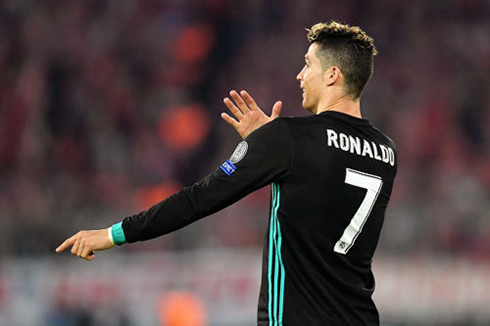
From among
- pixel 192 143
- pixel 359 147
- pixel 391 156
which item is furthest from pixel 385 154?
pixel 192 143

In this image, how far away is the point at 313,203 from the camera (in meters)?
3.16

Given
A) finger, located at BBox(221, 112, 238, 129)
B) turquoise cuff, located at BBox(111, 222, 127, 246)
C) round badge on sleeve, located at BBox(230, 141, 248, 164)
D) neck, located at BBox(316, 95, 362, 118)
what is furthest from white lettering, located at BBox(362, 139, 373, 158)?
turquoise cuff, located at BBox(111, 222, 127, 246)

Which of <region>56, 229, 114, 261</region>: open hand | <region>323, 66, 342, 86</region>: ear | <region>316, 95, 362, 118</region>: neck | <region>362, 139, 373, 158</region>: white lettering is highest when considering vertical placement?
<region>323, 66, 342, 86</region>: ear

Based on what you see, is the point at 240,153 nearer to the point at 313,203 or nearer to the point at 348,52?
the point at 313,203

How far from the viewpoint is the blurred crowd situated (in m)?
9.31

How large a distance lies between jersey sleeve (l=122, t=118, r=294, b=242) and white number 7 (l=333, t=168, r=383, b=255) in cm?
27

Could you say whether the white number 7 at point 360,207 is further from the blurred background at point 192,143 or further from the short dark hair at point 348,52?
the blurred background at point 192,143

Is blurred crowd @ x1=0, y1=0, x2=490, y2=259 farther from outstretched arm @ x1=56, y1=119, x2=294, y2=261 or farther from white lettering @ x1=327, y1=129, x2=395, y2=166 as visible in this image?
outstretched arm @ x1=56, y1=119, x2=294, y2=261

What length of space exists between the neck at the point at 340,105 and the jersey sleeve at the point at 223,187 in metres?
0.29

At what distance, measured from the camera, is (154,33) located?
12820 mm

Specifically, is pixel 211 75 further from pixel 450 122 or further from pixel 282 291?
pixel 282 291

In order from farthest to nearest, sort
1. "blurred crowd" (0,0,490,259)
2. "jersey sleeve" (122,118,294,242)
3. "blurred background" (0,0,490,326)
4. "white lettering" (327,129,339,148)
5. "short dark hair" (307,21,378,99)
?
"blurred crowd" (0,0,490,259) → "blurred background" (0,0,490,326) → "short dark hair" (307,21,378,99) → "white lettering" (327,129,339,148) → "jersey sleeve" (122,118,294,242)

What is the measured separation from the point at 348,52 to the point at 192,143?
8.13 meters

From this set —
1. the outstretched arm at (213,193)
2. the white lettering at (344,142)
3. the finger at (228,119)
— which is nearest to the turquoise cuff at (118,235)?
the outstretched arm at (213,193)
